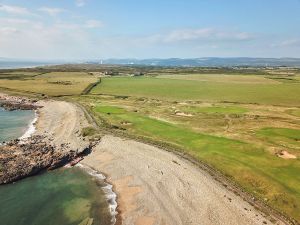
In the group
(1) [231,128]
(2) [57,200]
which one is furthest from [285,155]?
(2) [57,200]

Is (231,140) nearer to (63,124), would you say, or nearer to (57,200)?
(57,200)

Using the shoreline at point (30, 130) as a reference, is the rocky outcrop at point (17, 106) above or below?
below

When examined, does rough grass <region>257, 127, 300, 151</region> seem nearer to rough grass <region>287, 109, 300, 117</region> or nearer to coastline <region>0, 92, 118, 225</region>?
rough grass <region>287, 109, 300, 117</region>

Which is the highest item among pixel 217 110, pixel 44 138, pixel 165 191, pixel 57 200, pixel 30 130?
pixel 44 138

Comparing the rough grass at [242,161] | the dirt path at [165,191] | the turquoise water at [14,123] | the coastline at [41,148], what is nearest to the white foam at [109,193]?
the dirt path at [165,191]

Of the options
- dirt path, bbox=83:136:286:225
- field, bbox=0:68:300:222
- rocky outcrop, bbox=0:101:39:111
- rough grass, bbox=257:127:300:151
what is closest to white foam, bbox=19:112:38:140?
field, bbox=0:68:300:222

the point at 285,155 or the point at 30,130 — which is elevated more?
the point at 285,155

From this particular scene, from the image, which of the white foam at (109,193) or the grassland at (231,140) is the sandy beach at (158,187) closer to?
the white foam at (109,193)
